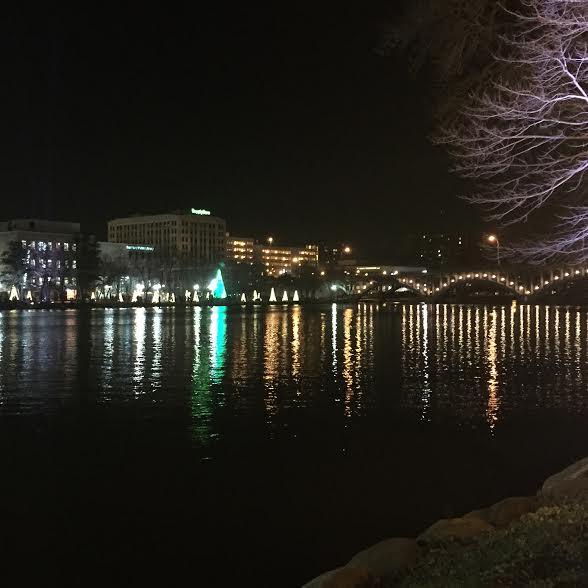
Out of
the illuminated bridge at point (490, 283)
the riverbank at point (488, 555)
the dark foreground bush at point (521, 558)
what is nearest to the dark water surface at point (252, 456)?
the riverbank at point (488, 555)

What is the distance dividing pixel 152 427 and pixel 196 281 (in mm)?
125950

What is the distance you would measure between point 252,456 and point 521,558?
829cm

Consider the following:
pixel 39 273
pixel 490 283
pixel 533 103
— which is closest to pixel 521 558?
pixel 533 103

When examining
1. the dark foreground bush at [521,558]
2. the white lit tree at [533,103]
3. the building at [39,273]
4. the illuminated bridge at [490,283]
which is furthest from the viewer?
the illuminated bridge at [490,283]

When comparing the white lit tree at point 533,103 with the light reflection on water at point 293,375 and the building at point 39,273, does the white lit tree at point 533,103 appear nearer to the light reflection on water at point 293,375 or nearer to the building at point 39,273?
the light reflection on water at point 293,375

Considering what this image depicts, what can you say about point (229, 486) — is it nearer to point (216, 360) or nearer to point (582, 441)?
point (582, 441)

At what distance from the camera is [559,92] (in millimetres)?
10227

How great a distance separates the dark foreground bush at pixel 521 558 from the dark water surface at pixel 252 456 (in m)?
2.58

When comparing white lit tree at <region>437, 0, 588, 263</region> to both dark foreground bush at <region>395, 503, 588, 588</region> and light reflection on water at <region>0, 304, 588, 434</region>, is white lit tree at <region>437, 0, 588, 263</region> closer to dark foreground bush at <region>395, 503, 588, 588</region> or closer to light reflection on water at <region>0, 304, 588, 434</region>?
dark foreground bush at <region>395, 503, 588, 588</region>

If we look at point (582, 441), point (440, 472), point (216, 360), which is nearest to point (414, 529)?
point (440, 472)

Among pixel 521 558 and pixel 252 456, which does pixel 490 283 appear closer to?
pixel 252 456

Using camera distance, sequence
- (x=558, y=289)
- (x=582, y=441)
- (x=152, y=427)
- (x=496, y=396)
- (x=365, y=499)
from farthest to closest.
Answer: (x=558, y=289) < (x=496, y=396) < (x=152, y=427) < (x=582, y=441) < (x=365, y=499)

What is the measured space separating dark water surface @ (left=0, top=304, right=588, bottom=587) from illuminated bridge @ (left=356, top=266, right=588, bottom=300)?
7639 cm

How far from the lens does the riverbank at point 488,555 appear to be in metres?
5.82
